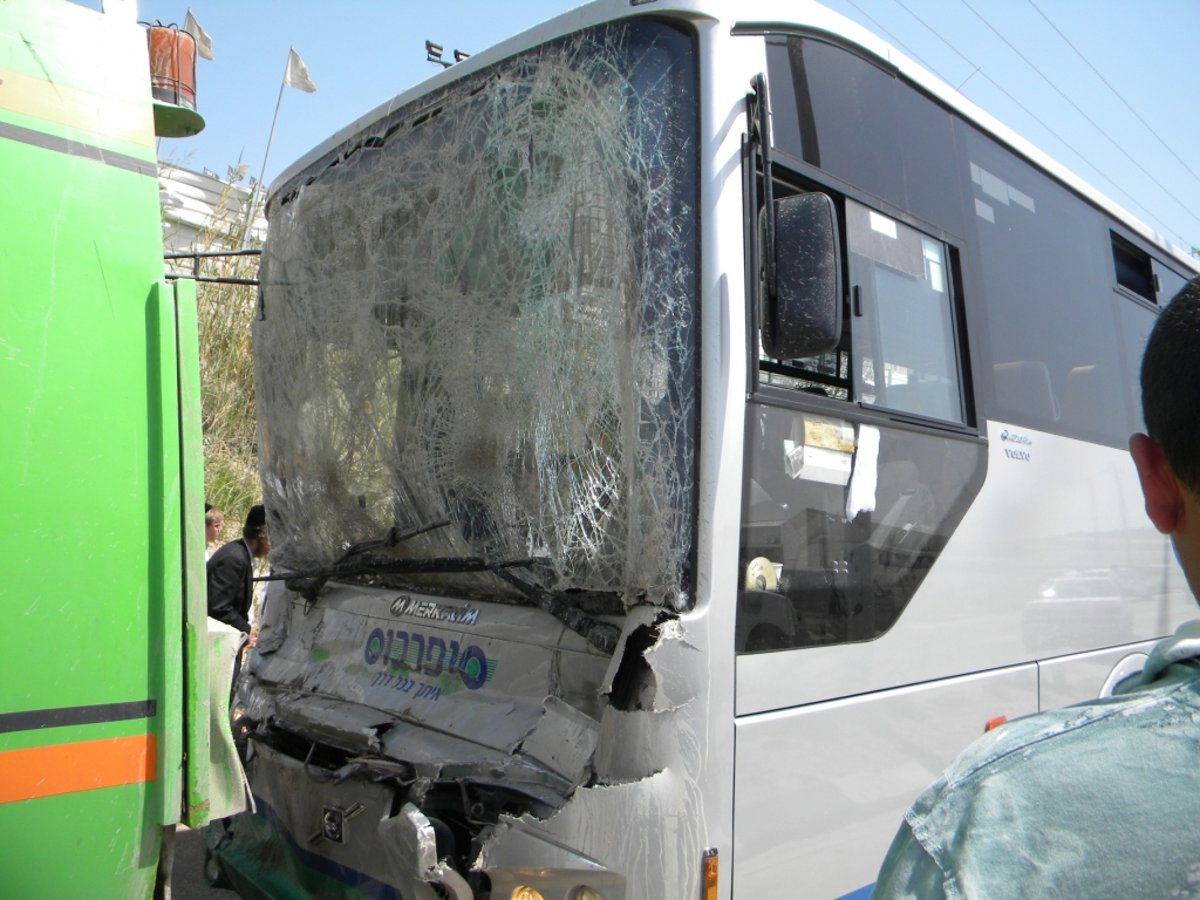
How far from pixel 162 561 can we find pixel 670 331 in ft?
4.39

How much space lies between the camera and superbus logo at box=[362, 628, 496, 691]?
2979mm

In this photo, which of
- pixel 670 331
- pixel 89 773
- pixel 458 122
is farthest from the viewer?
pixel 458 122

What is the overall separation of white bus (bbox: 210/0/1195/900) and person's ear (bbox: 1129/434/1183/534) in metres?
1.50

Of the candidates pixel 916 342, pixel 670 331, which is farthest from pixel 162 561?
pixel 916 342

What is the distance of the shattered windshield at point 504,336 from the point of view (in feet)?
8.57

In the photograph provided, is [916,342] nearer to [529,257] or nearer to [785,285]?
[785,285]

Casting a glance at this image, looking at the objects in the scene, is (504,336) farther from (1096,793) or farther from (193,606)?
(1096,793)

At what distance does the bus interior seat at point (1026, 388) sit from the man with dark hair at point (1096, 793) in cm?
283

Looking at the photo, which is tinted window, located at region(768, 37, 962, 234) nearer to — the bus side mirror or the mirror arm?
the mirror arm

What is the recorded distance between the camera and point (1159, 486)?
0.97 meters

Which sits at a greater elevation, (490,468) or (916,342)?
(916,342)

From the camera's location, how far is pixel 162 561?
196 cm

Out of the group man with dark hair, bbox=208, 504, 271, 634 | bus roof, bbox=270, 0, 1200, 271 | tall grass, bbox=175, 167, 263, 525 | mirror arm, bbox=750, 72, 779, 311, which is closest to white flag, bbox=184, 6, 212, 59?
bus roof, bbox=270, 0, 1200, 271

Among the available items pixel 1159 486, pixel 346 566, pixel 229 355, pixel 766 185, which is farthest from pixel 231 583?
pixel 1159 486
